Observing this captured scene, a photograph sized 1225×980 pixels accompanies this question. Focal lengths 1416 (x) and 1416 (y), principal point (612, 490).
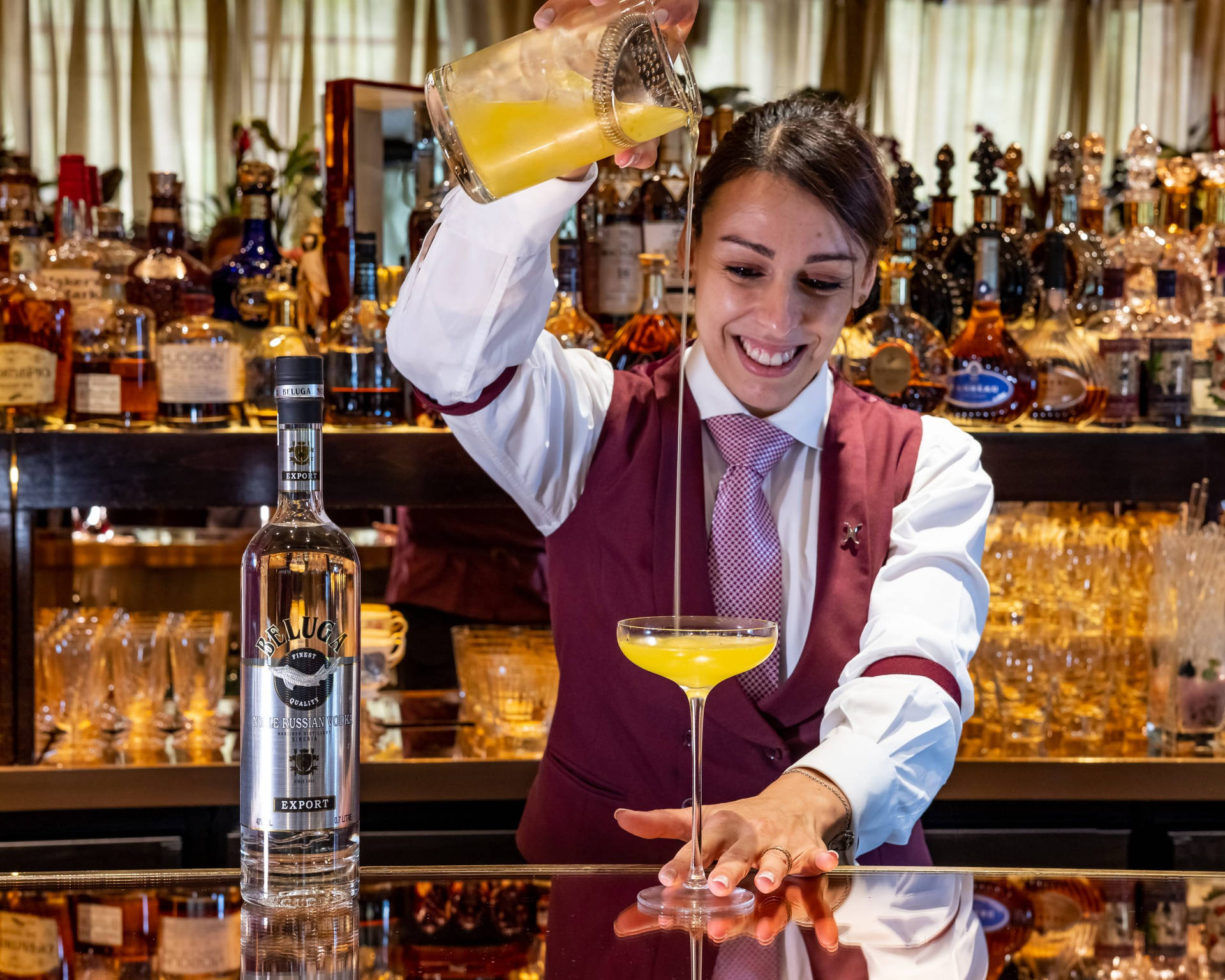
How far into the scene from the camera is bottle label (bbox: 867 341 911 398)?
2129 mm

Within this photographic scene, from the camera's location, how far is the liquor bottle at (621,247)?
2209 mm

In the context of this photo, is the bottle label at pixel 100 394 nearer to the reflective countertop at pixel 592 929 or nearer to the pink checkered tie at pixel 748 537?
the pink checkered tie at pixel 748 537

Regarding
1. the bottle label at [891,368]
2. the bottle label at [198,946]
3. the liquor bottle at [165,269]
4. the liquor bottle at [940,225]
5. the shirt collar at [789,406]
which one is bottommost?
the bottle label at [198,946]

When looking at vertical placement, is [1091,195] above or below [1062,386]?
above

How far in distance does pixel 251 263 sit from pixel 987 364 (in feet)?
3.73

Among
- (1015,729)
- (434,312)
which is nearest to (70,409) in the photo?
(434,312)

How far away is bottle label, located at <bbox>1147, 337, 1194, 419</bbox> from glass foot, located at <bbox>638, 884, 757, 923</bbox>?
1.46m

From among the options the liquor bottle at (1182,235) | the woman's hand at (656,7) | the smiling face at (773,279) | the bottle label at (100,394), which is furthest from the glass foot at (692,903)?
the liquor bottle at (1182,235)

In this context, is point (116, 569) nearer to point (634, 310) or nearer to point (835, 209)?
point (634, 310)

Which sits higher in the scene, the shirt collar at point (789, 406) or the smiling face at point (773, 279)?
the smiling face at point (773, 279)

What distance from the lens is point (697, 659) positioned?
3.60ft

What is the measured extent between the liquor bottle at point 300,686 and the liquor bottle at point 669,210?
1194 mm

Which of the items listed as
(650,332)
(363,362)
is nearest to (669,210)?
(650,332)

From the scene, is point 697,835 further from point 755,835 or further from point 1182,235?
point 1182,235
